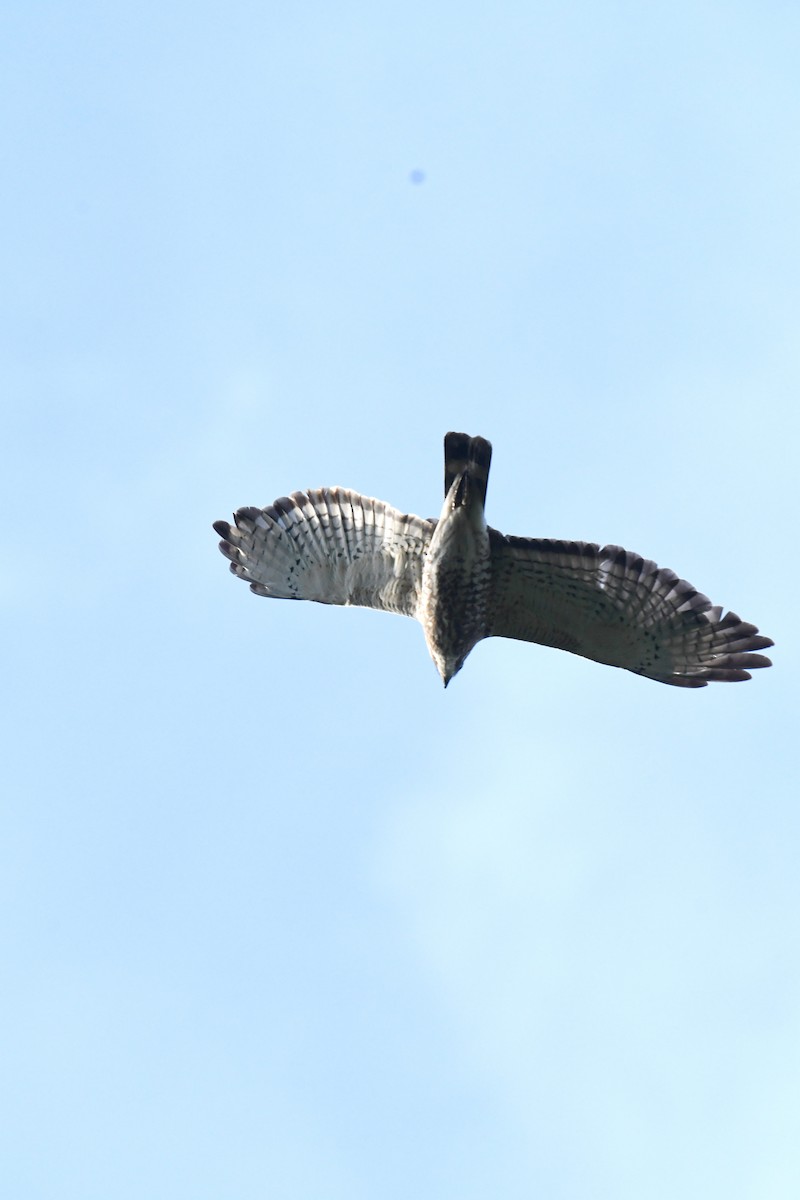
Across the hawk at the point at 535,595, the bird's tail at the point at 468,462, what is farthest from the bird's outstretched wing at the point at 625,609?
the bird's tail at the point at 468,462

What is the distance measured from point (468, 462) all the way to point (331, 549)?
1.55m

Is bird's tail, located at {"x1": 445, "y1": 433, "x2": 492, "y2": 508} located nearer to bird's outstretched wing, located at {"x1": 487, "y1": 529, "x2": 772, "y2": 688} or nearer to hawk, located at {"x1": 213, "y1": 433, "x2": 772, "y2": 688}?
hawk, located at {"x1": 213, "y1": 433, "x2": 772, "y2": 688}

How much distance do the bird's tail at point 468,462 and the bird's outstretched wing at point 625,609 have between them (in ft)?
1.21

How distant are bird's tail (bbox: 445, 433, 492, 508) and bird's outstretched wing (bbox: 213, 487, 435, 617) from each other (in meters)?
0.54

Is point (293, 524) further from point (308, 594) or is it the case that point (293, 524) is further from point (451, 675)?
point (451, 675)

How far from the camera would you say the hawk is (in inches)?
472

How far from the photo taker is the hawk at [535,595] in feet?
39.3

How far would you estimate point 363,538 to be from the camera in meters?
12.8

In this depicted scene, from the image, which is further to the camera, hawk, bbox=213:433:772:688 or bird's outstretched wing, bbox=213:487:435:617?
bird's outstretched wing, bbox=213:487:435:617

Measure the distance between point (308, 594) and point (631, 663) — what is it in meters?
2.58

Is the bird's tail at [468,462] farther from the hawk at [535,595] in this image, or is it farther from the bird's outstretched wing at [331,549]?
the bird's outstretched wing at [331,549]

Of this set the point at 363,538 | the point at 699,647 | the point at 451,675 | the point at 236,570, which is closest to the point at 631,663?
the point at 699,647

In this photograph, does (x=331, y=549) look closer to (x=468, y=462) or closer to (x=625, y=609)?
(x=468, y=462)

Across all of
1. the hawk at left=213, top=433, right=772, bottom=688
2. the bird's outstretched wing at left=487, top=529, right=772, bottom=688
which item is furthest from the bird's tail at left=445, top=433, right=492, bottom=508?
the bird's outstretched wing at left=487, top=529, right=772, bottom=688
